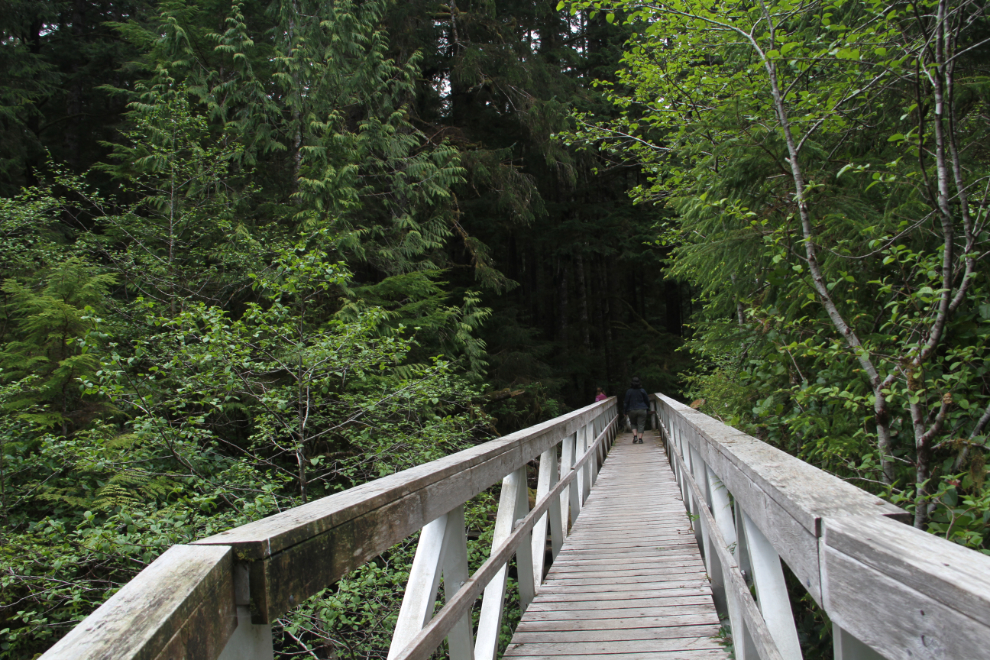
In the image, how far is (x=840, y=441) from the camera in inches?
133

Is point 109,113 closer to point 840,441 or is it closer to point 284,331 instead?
point 284,331

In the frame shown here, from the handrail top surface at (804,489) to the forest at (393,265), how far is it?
3.46ft

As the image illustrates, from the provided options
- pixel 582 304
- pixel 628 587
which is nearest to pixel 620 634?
pixel 628 587

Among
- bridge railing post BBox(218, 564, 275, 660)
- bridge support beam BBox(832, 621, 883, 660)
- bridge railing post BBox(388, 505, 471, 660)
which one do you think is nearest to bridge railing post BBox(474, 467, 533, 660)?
bridge railing post BBox(388, 505, 471, 660)

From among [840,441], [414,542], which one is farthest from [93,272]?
[840,441]

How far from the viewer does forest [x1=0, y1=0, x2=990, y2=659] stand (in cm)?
329

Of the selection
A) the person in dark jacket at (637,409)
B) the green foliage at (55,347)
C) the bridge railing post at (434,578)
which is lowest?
the person in dark jacket at (637,409)

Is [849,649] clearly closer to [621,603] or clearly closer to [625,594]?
[621,603]

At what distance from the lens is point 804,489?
1.46 m

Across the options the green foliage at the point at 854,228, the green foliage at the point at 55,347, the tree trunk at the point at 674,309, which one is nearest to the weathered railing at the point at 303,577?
the green foliage at the point at 854,228

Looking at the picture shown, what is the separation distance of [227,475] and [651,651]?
15.2 ft

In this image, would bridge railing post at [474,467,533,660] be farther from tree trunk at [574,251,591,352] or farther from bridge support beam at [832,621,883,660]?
tree trunk at [574,251,591,352]

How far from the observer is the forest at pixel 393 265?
3.29m

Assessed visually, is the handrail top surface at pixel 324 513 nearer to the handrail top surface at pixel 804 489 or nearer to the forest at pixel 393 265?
the handrail top surface at pixel 804 489
